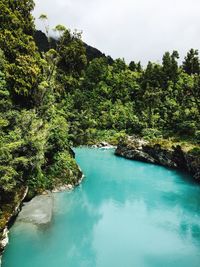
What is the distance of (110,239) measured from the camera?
17438 millimetres

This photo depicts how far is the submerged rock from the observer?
60.2 feet

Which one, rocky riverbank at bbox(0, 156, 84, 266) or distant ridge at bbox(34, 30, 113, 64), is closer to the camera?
rocky riverbank at bbox(0, 156, 84, 266)

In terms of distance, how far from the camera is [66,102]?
2221 inches

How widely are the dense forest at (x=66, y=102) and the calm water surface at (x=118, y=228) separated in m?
2.52

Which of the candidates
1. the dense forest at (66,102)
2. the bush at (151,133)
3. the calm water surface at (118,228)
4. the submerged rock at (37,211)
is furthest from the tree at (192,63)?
the submerged rock at (37,211)

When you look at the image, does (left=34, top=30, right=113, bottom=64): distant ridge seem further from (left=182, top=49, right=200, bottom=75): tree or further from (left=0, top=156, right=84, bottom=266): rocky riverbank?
(left=0, top=156, right=84, bottom=266): rocky riverbank

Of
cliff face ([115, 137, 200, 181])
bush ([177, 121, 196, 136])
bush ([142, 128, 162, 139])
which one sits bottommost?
cliff face ([115, 137, 200, 181])

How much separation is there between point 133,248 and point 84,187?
10.5 meters

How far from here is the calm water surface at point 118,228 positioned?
1509 centimetres

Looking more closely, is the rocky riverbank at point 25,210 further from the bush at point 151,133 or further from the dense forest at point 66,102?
the bush at point 151,133

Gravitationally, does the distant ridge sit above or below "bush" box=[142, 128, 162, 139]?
above

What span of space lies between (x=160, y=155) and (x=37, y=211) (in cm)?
1998

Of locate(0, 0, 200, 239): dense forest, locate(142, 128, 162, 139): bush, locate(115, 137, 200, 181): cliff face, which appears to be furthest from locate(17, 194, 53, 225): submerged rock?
locate(142, 128, 162, 139): bush

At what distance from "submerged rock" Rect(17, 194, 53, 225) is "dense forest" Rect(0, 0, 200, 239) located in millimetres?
1364
